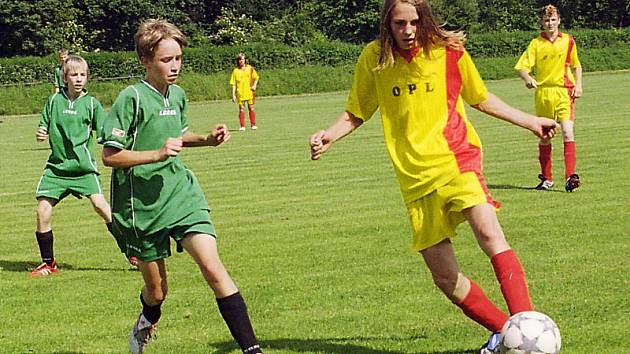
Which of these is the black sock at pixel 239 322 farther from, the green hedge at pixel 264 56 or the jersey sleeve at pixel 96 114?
the green hedge at pixel 264 56

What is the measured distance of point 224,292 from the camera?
230 inches

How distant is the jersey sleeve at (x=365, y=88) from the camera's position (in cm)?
601

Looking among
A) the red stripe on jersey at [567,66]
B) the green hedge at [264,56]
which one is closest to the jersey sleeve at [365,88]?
the red stripe on jersey at [567,66]

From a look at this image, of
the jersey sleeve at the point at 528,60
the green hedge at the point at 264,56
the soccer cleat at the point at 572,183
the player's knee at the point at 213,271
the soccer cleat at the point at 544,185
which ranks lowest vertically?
the green hedge at the point at 264,56

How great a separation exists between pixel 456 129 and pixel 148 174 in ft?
5.84

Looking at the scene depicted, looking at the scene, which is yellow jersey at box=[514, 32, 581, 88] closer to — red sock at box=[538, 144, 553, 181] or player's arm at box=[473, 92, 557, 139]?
red sock at box=[538, 144, 553, 181]

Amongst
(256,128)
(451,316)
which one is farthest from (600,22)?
(451,316)

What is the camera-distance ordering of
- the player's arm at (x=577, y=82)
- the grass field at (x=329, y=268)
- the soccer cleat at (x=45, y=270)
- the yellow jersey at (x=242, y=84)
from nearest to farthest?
the grass field at (x=329, y=268), the soccer cleat at (x=45, y=270), the player's arm at (x=577, y=82), the yellow jersey at (x=242, y=84)

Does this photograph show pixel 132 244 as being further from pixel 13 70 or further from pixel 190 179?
pixel 13 70

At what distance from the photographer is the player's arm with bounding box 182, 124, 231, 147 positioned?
5.76 m

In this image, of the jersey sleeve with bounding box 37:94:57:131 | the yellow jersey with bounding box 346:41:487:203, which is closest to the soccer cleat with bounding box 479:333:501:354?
the yellow jersey with bounding box 346:41:487:203

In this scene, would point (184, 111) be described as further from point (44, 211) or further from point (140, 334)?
point (44, 211)

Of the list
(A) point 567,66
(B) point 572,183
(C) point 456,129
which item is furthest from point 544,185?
(C) point 456,129

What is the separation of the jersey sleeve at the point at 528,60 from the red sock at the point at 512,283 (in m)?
8.22
